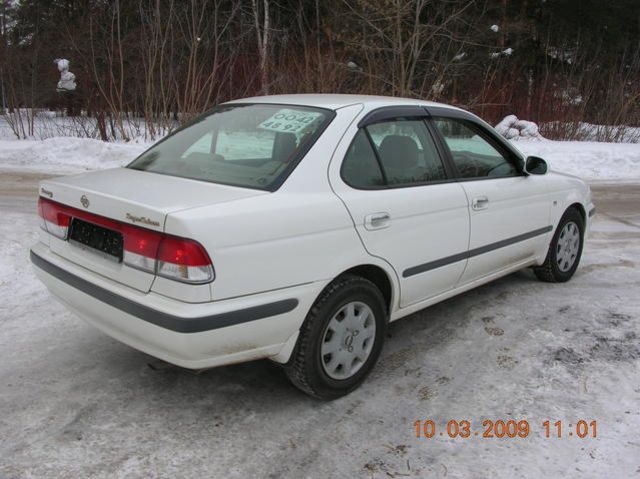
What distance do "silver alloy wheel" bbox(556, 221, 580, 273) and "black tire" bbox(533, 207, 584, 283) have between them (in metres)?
0.02

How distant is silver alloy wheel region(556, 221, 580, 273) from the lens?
4910mm

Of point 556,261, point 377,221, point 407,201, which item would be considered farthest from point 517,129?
point 377,221

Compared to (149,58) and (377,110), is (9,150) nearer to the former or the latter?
(149,58)

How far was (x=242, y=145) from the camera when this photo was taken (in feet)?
11.4

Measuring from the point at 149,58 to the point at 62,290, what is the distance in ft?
41.1

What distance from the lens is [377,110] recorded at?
3432 millimetres

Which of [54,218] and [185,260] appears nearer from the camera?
[185,260]

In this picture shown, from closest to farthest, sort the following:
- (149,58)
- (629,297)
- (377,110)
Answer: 1. (377,110)
2. (629,297)
3. (149,58)

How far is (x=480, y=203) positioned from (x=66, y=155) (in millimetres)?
10583

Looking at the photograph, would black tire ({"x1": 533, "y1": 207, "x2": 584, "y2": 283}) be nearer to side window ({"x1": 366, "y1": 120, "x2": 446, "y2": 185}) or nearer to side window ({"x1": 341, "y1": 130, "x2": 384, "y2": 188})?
side window ({"x1": 366, "y1": 120, "x2": 446, "y2": 185})

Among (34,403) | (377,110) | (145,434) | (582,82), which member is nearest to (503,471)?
(145,434)

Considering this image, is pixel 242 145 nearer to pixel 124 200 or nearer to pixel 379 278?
pixel 124 200
